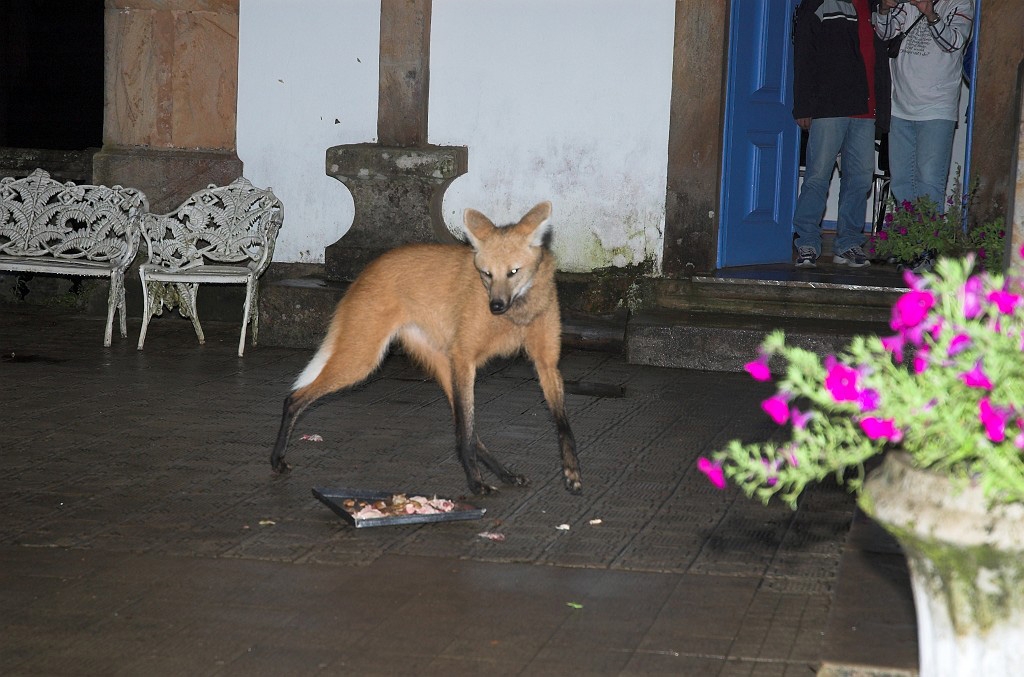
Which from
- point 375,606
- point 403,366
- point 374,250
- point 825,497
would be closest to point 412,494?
point 375,606

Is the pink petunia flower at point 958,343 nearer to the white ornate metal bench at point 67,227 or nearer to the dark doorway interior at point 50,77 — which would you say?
the white ornate metal bench at point 67,227

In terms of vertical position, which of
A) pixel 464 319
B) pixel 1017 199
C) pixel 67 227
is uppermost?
pixel 1017 199

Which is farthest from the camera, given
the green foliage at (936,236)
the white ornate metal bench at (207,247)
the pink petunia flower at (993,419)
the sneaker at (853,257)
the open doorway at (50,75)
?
the open doorway at (50,75)

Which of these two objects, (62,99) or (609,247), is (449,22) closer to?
(609,247)

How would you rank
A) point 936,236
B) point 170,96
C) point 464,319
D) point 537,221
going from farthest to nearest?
point 170,96, point 936,236, point 464,319, point 537,221

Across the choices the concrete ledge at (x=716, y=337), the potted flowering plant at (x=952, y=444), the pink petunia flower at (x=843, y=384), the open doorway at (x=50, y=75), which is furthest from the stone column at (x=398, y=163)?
the pink petunia flower at (x=843, y=384)

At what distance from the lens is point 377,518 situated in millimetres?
4543

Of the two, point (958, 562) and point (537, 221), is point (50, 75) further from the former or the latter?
point (958, 562)

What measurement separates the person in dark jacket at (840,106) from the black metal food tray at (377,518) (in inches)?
213

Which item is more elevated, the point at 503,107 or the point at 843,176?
the point at 503,107

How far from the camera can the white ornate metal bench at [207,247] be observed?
862cm

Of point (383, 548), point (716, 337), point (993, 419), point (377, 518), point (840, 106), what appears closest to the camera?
point (993, 419)

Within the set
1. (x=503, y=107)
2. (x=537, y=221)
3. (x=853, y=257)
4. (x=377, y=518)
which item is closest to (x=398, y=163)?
(x=503, y=107)

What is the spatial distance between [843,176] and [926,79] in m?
1.00
